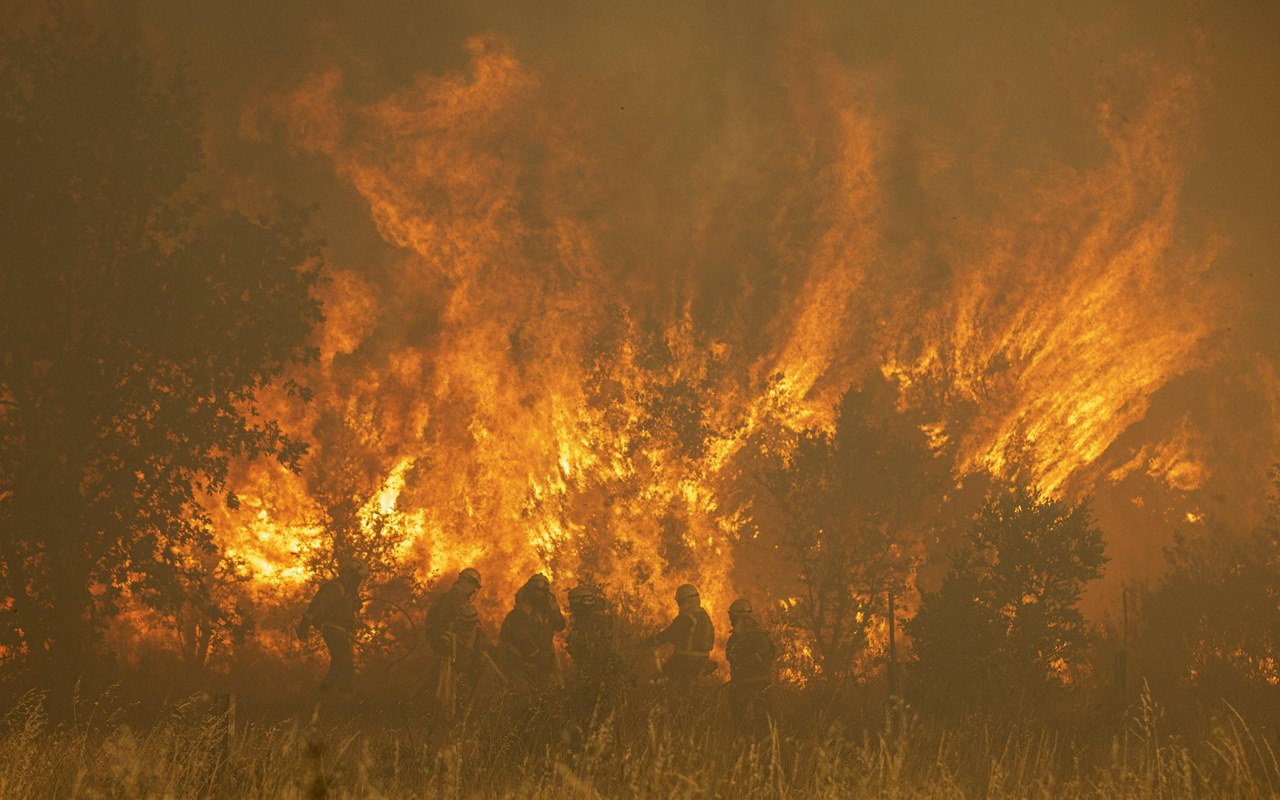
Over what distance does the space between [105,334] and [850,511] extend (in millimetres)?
20454

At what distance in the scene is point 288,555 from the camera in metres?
33.7

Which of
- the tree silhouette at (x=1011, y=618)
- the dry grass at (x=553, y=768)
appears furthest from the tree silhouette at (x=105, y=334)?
the tree silhouette at (x=1011, y=618)

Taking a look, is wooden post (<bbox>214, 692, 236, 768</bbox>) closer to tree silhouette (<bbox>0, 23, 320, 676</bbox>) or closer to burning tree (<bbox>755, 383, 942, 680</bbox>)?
tree silhouette (<bbox>0, 23, 320, 676</bbox>)

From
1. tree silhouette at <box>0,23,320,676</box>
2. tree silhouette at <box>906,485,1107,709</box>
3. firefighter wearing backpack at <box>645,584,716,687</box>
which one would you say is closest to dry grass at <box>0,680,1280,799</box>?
tree silhouette at <box>906,485,1107,709</box>

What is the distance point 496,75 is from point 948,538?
88.1 ft

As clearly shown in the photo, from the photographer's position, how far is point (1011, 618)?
66.5 feet

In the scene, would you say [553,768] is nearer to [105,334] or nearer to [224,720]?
[224,720]

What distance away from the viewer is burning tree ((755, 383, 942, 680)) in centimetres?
2991

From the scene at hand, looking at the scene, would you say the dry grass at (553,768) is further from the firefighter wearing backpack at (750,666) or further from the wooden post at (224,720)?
the firefighter wearing backpack at (750,666)

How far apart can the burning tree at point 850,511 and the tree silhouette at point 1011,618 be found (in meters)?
8.81

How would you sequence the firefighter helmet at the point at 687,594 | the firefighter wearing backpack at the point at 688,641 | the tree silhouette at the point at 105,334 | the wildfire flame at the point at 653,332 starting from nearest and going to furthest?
the tree silhouette at the point at 105,334, the firefighter wearing backpack at the point at 688,641, the firefighter helmet at the point at 687,594, the wildfire flame at the point at 653,332

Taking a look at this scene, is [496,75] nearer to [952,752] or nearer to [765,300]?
[765,300]

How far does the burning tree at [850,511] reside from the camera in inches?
1177

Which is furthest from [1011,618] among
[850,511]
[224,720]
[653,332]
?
[653,332]
